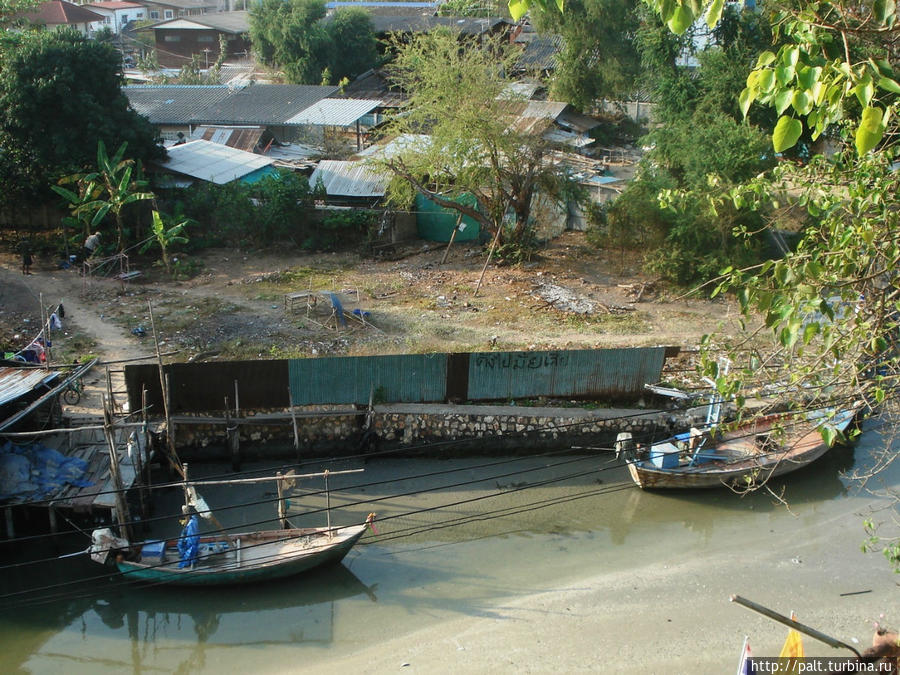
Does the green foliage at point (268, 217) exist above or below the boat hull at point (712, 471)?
above

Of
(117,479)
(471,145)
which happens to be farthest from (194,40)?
(117,479)

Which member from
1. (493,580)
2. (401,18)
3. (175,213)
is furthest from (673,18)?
(401,18)

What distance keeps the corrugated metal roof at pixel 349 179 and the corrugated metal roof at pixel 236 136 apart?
4.15 metres

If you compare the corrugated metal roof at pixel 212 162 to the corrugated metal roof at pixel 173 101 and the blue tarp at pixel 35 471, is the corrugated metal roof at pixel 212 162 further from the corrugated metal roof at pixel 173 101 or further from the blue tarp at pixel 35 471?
the blue tarp at pixel 35 471

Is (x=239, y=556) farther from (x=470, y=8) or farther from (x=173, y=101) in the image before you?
(x=470, y=8)

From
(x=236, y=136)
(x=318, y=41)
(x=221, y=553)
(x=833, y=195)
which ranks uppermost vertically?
(x=318, y=41)

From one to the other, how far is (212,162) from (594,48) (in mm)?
15108

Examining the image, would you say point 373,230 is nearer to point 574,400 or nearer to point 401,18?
point 574,400

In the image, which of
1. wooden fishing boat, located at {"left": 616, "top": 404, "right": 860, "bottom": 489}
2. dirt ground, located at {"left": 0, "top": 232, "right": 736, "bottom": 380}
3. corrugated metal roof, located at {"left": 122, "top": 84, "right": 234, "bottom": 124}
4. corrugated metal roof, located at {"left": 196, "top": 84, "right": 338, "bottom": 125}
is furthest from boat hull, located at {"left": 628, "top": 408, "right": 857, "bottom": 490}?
corrugated metal roof, located at {"left": 122, "top": 84, "right": 234, "bottom": 124}

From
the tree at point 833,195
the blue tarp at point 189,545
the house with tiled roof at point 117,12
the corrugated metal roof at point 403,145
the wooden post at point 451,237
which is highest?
the house with tiled roof at point 117,12

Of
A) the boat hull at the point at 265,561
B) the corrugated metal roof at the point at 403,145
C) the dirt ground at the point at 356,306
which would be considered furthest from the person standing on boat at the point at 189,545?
the corrugated metal roof at the point at 403,145

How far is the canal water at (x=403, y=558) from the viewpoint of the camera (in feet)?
34.8

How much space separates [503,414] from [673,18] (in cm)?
1116

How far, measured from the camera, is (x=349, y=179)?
76.9 feet
